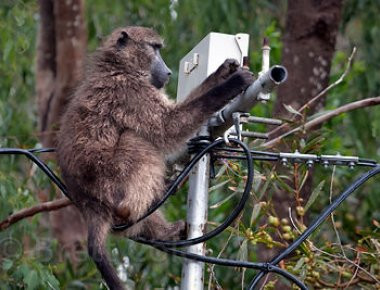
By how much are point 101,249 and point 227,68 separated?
1.06 meters

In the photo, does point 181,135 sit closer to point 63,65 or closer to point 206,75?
point 206,75

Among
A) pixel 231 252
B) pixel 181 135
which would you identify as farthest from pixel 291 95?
pixel 181 135

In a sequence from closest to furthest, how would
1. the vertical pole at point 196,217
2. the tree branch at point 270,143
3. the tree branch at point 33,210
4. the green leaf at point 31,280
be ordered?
the vertical pole at point 196,217 < the green leaf at point 31,280 < the tree branch at point 270,143 < the tree branch at point 33,210

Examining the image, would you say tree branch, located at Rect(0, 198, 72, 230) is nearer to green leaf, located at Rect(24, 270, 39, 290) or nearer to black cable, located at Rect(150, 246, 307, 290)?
green leaf, located at Rect(24, 270, 39, 290)

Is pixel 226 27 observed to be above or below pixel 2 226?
above

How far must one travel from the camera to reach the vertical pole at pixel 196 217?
4.41 meters

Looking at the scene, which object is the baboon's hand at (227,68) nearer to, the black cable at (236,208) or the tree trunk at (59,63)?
the black cable at (236,208)

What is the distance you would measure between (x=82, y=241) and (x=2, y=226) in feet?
8.71

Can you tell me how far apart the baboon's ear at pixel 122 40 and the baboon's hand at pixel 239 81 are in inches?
47.5

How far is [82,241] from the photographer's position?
8.95 m

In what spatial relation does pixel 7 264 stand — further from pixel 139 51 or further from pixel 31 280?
pixel 139 51

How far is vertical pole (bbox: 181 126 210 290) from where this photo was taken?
441cm

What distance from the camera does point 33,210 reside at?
243 inches

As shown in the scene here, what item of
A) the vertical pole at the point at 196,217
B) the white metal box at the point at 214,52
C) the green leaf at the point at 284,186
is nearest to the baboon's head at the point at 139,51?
the white metal box at the point at 214,52
